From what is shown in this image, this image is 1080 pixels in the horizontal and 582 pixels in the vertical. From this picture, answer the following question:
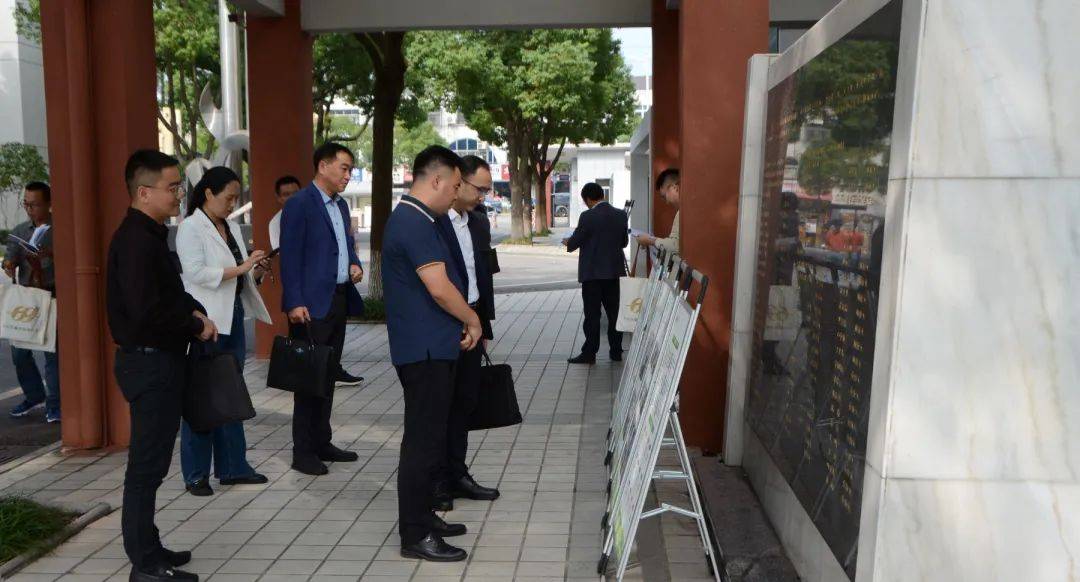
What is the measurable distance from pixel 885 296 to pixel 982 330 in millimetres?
295

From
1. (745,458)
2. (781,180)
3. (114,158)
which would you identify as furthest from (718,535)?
(114,158)

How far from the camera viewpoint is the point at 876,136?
379cm

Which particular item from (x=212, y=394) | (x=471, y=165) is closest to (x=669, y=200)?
(x=471, y=165)

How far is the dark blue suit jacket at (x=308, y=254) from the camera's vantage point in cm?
649

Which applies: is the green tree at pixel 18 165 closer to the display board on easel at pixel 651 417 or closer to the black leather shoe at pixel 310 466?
the black leather shoe at pixel 310 466

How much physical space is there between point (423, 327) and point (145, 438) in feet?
3.92

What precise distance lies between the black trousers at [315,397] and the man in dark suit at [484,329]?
859mm

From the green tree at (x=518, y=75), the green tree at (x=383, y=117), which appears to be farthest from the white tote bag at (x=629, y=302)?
the green tree at (x=518, y=75)

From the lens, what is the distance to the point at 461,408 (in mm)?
5859

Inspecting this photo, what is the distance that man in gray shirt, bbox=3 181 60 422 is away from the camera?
8.17m

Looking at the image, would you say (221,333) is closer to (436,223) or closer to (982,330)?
(436,223)

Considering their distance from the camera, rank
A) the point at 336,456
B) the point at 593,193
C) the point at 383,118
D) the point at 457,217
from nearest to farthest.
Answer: the point at 457,217 → the point at 336,456 → the point at 593,193 → the point at 383,118

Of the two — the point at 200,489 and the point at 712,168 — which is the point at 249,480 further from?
the point at 712,168

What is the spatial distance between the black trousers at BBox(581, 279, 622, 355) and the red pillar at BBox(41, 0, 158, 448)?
4.88 metres
